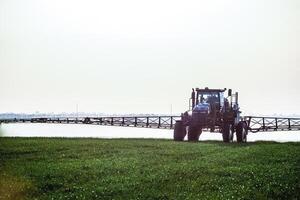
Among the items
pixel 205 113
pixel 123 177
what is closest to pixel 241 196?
pixel 123 177

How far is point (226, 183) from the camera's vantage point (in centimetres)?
1869

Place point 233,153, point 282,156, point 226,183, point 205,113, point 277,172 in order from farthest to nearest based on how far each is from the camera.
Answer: point 205,113
point 233,153
point 282,156
point 277,172
point 226,183

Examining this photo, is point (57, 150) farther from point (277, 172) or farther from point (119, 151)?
point (277, 172)

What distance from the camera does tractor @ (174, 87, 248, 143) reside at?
3722 cm

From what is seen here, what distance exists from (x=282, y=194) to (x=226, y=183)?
2.36 metres

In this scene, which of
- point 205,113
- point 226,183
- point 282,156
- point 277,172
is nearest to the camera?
point 226,183

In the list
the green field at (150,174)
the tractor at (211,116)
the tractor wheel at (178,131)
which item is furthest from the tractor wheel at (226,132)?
the green field at (150,174)

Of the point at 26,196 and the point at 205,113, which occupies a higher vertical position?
the point at 205,113

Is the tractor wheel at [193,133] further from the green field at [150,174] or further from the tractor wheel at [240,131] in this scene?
the green field at [150,174]

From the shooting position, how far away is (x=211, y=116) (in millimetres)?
37562

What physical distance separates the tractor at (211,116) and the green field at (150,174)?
32.2 feet

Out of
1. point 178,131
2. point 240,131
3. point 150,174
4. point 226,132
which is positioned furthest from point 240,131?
point 150,174

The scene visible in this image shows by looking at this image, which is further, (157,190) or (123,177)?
(123,177)

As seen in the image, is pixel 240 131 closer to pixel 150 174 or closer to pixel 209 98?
pixel 209 98
